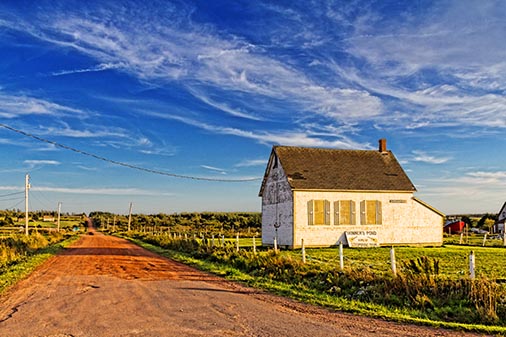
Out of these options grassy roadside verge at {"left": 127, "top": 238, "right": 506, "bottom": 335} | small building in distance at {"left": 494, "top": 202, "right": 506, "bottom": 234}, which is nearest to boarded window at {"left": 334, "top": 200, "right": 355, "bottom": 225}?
grassy roadside verge at {"left": 127, "top": 238, "right": 506, "bottom": 335}

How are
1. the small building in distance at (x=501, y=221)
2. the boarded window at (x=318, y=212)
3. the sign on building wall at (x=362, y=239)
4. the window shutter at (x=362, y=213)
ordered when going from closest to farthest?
the boarded window at (x=318, y=212)
the sign on building wall at (x=362, y=239)
the window shutter at (x=362, y=213)
the small building in distance at (x=501, y=221)

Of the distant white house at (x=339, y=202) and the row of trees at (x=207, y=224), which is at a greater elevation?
the distant white house at (x=339, y=202)

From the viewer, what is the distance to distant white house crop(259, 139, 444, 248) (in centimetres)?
3081

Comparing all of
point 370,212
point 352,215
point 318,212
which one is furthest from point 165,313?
point 370,212

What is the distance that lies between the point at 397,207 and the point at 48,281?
81.0ft

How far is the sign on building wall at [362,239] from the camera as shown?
103 ft

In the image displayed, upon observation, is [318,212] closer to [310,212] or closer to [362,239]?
[310,212]

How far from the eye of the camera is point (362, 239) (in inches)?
1244

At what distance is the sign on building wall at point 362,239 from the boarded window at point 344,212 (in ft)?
2.60

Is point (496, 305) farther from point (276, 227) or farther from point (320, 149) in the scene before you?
point (320, 149)

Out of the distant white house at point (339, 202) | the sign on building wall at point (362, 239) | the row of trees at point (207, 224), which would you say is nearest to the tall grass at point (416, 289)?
the distant white house at point (339, 202)

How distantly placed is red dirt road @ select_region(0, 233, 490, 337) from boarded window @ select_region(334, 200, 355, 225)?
703 inches

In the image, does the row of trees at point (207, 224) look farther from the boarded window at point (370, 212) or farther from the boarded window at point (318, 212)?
the boarded window at point (318, 212)

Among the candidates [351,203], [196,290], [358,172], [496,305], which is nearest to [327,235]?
[351,203]
